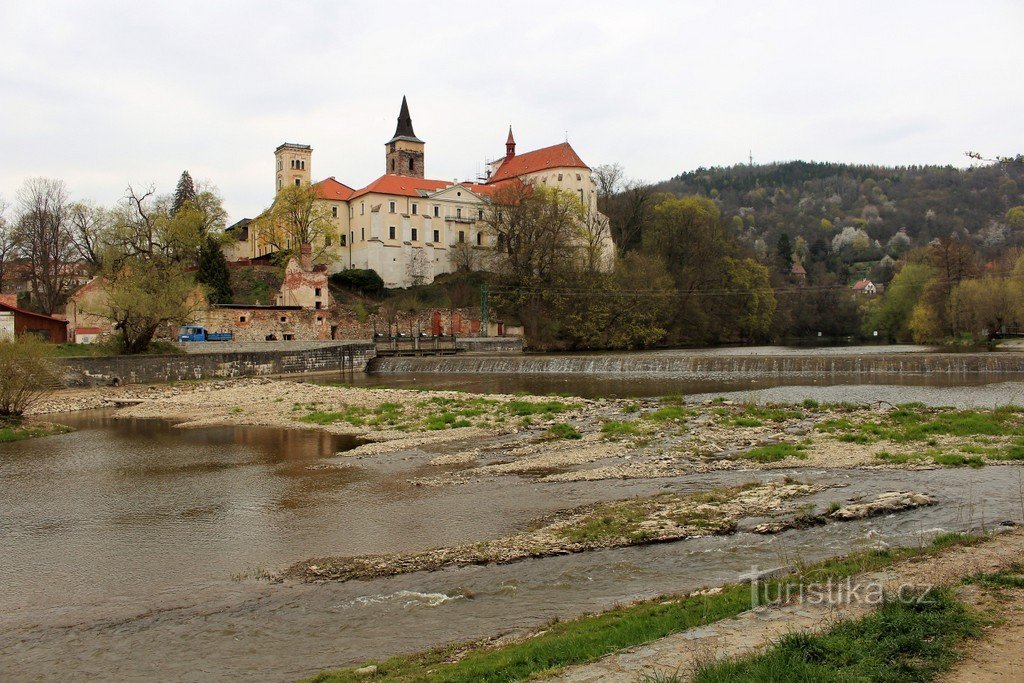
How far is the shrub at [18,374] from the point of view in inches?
864

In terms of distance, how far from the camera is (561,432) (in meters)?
19.0

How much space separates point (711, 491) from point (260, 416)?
679 inches

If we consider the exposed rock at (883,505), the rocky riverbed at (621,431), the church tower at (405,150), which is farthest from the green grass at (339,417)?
the church tower at (405,150)

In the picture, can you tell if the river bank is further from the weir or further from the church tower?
the church tower

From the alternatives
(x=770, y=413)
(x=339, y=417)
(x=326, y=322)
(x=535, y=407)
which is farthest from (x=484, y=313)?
(x=770, y=413)

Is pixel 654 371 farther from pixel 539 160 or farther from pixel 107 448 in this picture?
pixel 539 160

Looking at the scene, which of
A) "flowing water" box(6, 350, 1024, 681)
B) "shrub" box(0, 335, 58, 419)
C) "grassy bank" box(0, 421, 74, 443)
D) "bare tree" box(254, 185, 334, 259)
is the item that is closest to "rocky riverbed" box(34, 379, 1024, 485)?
"flowing water" box(6, 350, 1024, 681)

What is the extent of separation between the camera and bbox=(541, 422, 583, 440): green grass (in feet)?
61.0

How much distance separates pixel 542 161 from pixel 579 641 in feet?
263

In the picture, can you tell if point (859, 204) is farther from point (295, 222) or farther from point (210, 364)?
point (210, 364)

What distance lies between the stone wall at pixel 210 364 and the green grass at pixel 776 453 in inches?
1240

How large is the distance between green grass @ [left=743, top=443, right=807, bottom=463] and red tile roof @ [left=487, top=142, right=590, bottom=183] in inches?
2650

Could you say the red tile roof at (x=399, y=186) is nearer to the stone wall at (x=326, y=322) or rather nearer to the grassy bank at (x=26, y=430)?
the stone wall at (x=326, y=322)

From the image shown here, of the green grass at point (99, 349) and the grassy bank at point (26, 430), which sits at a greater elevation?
the green grass at point (99, 349)
